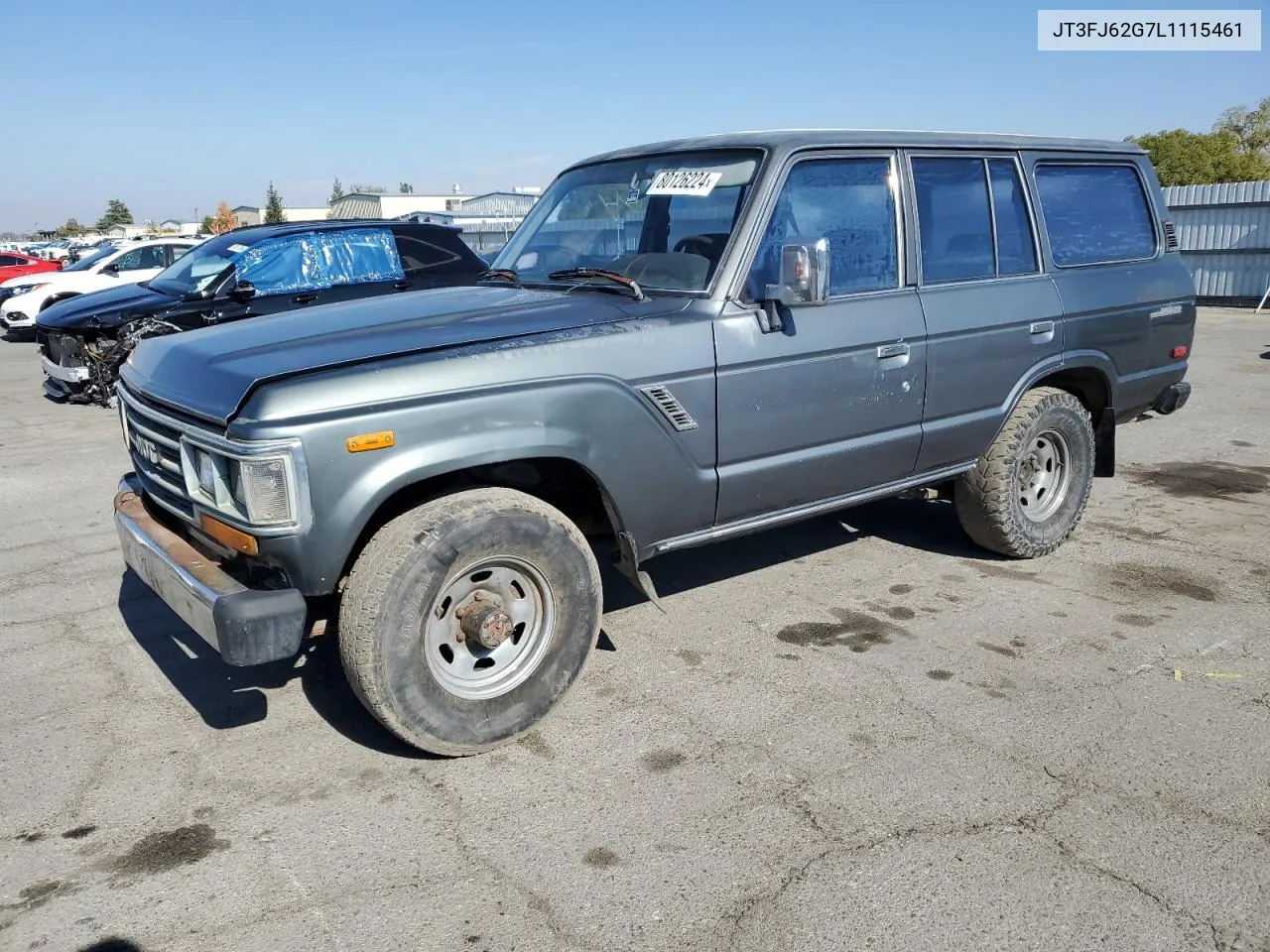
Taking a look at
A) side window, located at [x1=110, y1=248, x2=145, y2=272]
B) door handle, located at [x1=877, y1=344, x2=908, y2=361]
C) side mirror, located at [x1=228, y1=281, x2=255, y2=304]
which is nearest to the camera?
door handle, located at [x1=877, y1=344, x2=908, y2=361]

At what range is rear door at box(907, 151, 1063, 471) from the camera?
452 centimetres

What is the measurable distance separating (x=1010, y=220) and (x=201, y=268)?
25.4 ft

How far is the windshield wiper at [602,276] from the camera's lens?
12.8 ft

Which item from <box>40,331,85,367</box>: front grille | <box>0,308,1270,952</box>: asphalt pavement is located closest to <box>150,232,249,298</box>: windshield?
<box>40,331,85,367</box>: front grille

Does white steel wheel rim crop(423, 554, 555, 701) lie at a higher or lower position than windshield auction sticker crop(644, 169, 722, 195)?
lower

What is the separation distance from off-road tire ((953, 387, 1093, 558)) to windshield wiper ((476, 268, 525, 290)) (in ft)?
7.89

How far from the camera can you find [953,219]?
4676 mm

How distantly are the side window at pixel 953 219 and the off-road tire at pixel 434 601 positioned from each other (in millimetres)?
2253

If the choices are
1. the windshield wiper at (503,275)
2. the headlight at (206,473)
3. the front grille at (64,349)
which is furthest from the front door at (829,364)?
the front grille at (64,349)

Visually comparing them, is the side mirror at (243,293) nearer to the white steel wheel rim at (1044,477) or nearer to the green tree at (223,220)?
the white steel wheel rim at (1044,477)

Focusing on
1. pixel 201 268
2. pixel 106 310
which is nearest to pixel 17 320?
pixel 106 310

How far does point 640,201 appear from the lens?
4312mm

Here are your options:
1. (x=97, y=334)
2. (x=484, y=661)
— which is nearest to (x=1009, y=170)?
(x=484, y=661)

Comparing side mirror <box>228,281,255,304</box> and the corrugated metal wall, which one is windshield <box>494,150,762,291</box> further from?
the corrugated metal wall
